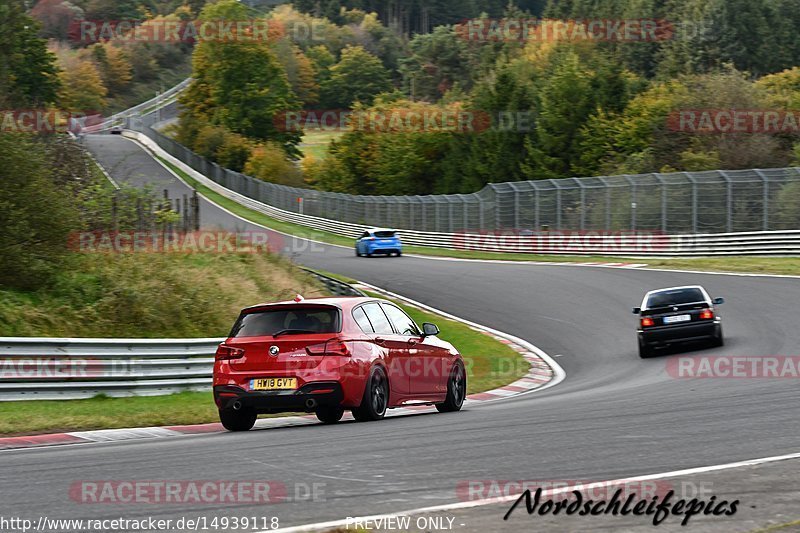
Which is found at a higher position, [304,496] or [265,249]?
[304,496]

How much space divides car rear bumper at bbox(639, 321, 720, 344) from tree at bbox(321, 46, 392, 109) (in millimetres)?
131198

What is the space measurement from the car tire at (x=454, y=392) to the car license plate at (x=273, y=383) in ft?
9.59

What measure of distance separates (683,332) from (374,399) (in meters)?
10.5

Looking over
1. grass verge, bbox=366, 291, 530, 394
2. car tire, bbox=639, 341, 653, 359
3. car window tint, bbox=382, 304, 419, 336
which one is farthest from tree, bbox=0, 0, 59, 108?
car window tint, bbox=382, 304, 419, 336

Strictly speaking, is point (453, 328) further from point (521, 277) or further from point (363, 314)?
point (363, 314)

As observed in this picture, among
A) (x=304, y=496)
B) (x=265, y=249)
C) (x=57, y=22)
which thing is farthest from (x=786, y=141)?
(x=57, y=22)

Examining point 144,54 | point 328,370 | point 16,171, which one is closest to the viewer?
point 328,370

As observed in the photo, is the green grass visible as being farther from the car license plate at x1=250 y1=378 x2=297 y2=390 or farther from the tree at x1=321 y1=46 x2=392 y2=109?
the car license plate at x1=250 y1=378 x2=297 y2=390

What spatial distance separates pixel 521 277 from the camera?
37.4 metres

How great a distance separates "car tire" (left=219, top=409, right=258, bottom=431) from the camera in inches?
505

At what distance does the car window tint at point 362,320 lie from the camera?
12.8 meters

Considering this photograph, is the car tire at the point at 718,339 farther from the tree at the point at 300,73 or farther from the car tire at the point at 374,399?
the tree at the point at 300,73

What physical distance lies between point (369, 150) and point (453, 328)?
66554 mm

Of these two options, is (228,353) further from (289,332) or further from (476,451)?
(476,451)
